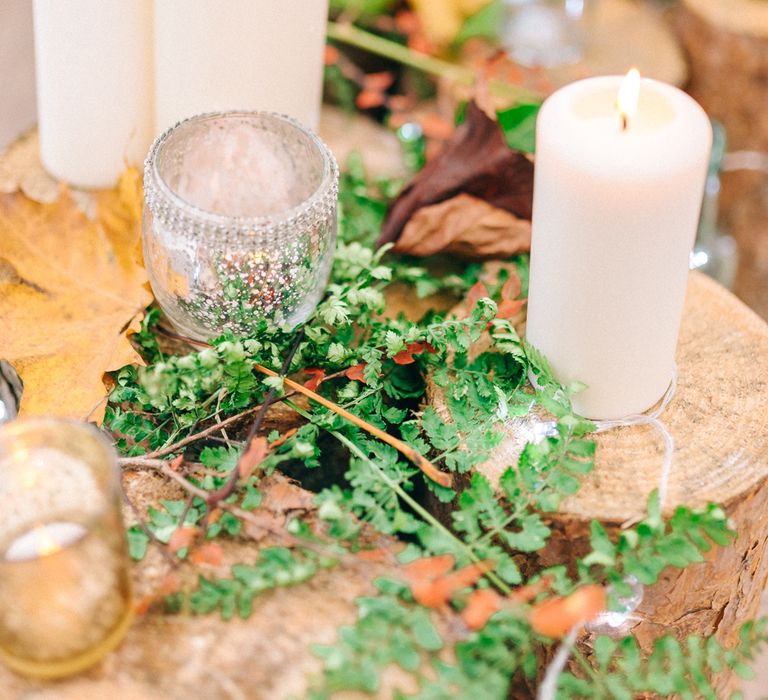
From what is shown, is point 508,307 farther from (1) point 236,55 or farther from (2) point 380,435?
(1) point 236,55

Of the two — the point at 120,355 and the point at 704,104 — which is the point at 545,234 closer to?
the point at 120,355

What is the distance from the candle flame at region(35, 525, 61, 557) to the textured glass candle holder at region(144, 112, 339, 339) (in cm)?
26

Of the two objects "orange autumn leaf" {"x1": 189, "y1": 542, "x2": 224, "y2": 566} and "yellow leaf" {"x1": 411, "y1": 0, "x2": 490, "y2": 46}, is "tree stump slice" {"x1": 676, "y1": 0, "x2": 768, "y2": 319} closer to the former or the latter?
"yellow leaf" {"x1": 411, "y1": 0, "x2": 490, "y2": 46}

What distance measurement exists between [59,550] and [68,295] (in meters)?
0.39

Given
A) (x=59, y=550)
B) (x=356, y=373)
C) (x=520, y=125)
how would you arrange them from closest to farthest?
(x=59, y=550) → (x=356, y=373) → (x=520, y=125)

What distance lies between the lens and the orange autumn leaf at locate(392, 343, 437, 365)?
812 mm

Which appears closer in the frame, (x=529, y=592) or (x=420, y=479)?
(x=529, y=592)

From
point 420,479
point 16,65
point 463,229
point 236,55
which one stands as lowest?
point 420,479

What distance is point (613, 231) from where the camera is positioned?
2.29 ft

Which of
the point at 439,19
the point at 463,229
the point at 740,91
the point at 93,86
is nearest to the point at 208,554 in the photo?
the point at 463,229

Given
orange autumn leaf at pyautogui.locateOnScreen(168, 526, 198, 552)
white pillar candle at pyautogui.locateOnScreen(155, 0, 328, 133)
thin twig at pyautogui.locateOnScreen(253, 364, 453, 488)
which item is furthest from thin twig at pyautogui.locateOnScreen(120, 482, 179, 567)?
white pillar candle at pyautogui.locateOnScreen(155, 0, 328, 133)

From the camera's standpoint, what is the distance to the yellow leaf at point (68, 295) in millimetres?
845

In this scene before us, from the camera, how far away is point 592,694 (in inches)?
26.0

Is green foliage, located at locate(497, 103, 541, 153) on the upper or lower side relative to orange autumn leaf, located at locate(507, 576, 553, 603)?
upper
